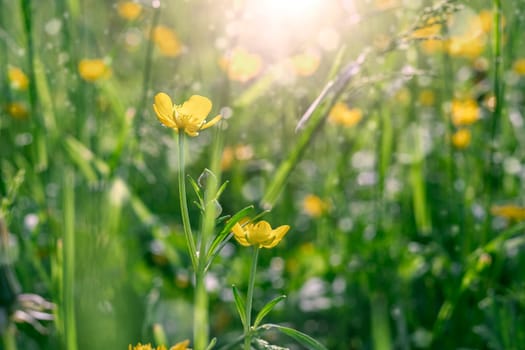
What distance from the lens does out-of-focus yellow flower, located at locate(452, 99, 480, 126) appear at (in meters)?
1.93

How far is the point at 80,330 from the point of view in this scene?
119cm

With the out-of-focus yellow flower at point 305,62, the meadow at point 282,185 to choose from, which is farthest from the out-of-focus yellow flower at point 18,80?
the out-of-focus yellow flower at point 305,62

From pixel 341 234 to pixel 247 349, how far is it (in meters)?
1.08

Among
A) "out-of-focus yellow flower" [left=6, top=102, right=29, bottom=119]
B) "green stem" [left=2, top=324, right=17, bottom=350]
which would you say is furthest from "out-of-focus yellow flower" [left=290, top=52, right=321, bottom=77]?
"green stem" [left=2, top=324, right=17, bottom=350]

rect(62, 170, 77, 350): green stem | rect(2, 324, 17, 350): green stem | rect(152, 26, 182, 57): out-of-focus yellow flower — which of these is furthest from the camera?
rect(152, 26, 182, 57): out-of-focus yellow flower

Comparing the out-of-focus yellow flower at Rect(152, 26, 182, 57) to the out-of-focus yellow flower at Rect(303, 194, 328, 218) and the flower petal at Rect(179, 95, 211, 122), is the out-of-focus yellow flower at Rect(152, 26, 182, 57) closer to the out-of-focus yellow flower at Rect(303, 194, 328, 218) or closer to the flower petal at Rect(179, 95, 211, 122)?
the out-of-focus yellow flower at Rect(303, 194, 328, 218)

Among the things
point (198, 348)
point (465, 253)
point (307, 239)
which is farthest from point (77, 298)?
point (307, 239)

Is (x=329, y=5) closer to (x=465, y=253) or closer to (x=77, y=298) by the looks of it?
(x=465, y=253)

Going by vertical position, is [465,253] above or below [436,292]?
above

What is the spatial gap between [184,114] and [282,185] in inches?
19.2

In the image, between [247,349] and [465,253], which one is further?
[465,253]

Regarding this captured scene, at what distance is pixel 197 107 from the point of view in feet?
2.88

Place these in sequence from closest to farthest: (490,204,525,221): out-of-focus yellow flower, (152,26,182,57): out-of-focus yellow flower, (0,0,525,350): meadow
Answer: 1. (0,0,525,350): meadow
2. (490,204,525,221): out-of-focus yellow flower
3. (152,26,182,57): out-of-focus yellow flower

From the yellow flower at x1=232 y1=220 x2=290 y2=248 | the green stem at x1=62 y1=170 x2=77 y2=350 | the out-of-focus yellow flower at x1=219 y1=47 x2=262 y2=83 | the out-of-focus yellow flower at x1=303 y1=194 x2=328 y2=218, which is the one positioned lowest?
the out-of-focus yellow flower at x1=303 y1=194 x2=328 y2=218
